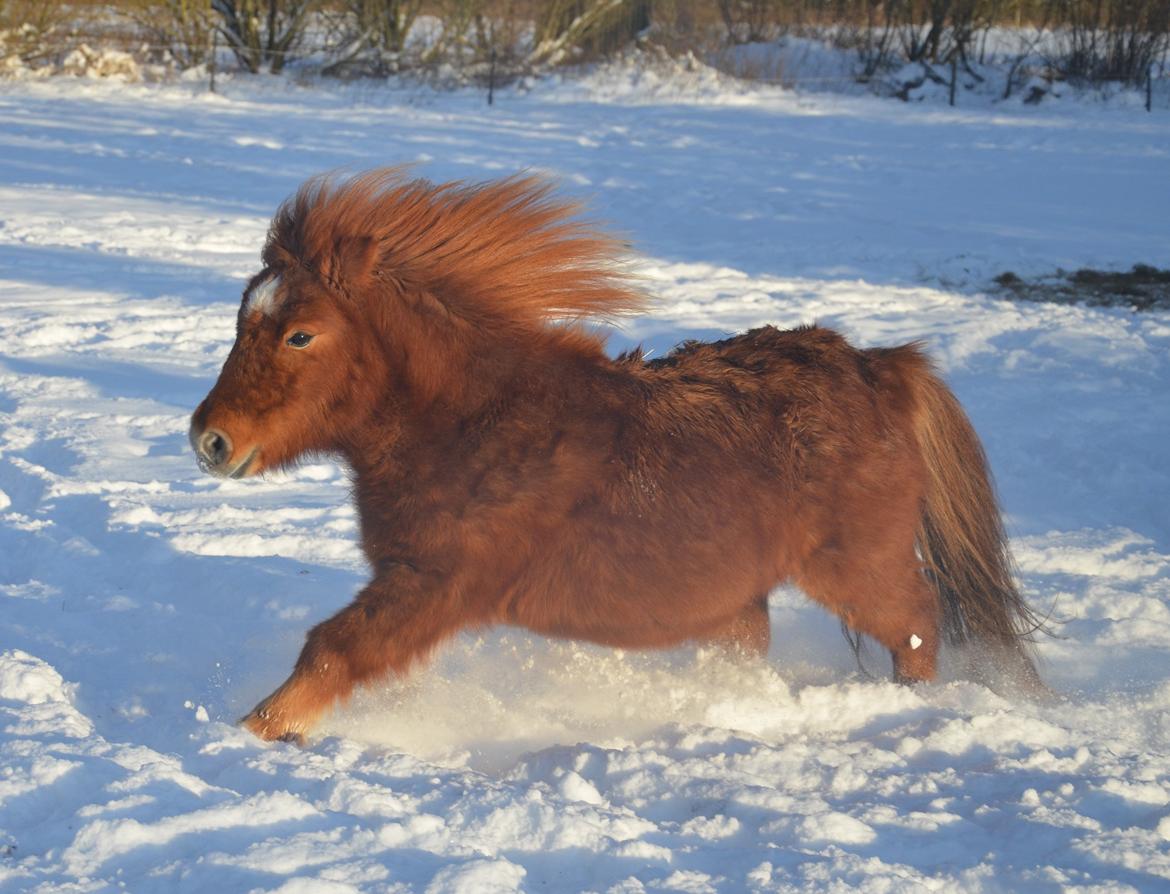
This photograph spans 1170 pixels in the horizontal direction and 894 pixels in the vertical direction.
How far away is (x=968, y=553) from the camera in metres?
A: 4.40

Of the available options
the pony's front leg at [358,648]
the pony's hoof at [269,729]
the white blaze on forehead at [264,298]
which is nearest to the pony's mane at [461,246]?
the white blaze on forehead at [264,298]

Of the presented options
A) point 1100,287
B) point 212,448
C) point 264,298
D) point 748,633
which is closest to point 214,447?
point 212,448

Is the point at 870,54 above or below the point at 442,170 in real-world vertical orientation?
above

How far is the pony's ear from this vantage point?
361 centimetres

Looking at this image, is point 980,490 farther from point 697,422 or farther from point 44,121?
→ point 44,121

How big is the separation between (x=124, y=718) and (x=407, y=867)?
1311 millimetres

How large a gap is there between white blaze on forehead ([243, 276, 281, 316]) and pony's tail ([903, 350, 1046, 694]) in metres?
2.26

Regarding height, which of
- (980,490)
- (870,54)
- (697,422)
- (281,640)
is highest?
(870,54)

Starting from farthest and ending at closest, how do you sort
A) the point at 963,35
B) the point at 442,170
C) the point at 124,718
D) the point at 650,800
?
the point at 963,35 < the point at 442,170 < the point at 124,718 < the point at 650,800

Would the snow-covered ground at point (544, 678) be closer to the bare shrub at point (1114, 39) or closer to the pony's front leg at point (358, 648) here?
the pony's front leg at point (358, 648)

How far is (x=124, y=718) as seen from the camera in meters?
3.58

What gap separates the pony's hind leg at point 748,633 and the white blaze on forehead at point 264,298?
1.97 metres

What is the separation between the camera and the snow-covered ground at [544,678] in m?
2.85

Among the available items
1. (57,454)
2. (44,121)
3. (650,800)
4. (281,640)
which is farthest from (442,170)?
(650,800)
